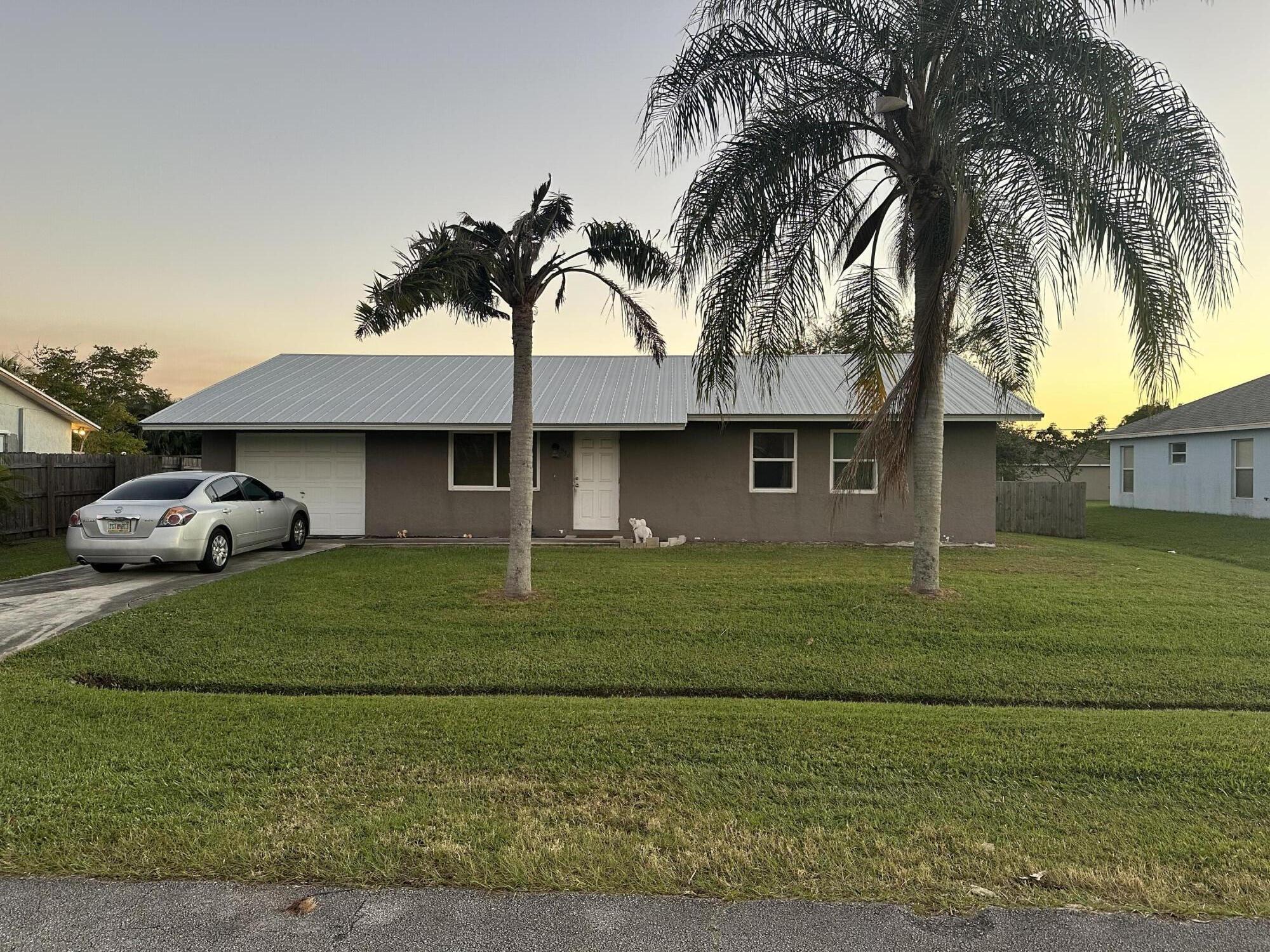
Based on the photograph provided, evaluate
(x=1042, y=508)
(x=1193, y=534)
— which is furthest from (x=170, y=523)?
(x=1193, y=534)

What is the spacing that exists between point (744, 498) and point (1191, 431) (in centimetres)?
1925

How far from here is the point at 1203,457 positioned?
78.3 feet

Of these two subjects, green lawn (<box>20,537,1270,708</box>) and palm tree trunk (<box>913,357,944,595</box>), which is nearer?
green lawn (<box>20,537,1270,708</box>)

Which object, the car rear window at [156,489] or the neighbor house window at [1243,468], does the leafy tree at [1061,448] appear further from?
the car rear window at [156,489]

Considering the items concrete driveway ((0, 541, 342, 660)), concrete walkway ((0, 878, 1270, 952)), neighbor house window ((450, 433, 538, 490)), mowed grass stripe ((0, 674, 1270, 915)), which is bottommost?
concrete walkway ((0, 878, 1270, 952))

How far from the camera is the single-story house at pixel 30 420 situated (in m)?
22.6

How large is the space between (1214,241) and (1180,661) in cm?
407

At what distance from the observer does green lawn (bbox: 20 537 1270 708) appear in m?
5.64

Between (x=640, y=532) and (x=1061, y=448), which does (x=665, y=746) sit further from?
(x=1061, y=448)

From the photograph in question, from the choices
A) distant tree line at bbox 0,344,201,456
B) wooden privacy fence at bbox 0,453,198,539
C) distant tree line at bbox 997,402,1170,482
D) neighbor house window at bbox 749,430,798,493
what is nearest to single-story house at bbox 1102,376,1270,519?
distant tree line at bbox 997,402,1170,482

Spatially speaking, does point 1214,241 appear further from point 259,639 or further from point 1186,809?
point 259,639

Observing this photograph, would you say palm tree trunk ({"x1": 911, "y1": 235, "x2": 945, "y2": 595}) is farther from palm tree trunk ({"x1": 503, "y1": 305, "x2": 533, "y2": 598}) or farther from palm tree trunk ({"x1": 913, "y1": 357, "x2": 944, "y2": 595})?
palm tree trunk ({"x1": 503, "y1": 305, "x2": 533, "y2": 598})

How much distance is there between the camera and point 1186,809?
132 inches

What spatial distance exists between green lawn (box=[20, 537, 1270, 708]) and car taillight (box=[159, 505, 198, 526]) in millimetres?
1133
